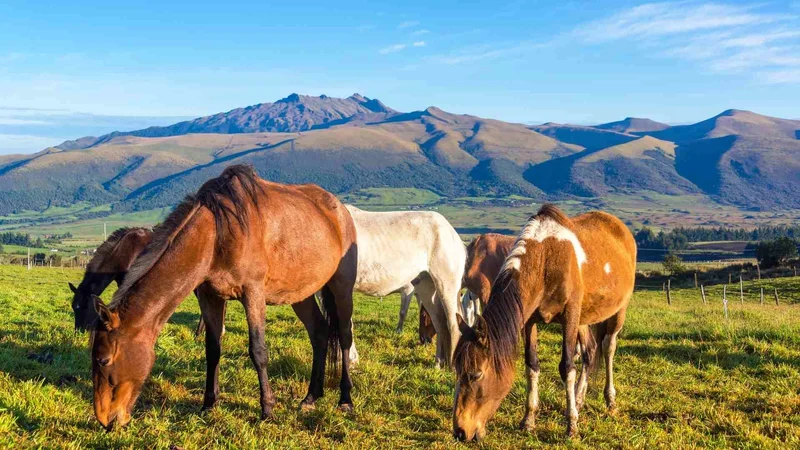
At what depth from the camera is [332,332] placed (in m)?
7.61

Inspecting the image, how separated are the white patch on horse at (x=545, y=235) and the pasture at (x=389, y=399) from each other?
188 centimetres

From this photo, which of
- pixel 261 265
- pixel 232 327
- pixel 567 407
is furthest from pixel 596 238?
pixel 232 327

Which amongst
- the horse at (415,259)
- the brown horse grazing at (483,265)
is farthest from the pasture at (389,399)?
the brown horse grazing at (483,265)

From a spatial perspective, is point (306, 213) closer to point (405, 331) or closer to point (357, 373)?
point (357, 373)

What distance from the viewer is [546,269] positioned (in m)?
6.67

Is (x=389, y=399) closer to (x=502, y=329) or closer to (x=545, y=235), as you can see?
(x=502, y=329)

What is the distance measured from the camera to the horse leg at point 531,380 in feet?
21.4

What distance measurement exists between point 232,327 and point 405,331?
351cm

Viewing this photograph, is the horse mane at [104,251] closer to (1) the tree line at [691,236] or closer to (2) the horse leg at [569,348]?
(2) the horse leg at [569,348]

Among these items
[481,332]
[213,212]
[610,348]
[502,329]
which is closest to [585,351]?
[610,348]

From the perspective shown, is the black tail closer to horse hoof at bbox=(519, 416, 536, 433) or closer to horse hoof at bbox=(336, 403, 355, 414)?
horse hoof at bbox=(336, 403, 355, 414)

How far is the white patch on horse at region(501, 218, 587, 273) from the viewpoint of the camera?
22.2ft

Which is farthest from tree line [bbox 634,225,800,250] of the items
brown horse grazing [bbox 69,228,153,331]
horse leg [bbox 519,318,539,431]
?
horse leg [bbox 519,318,539,431]

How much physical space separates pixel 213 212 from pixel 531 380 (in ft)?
13.2
